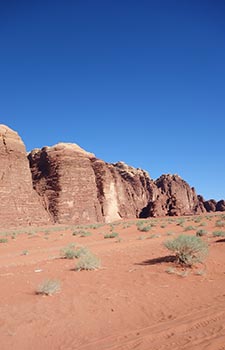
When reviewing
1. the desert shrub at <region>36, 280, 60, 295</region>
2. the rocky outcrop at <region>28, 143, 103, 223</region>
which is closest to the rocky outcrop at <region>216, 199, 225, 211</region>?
the rocky outcrop at <region>28, 143, 103, 223</region>

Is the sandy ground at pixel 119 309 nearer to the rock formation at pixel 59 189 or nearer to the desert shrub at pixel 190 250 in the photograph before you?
the desert shrub at pixel 190 250

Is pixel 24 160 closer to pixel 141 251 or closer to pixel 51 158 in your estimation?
pixel 51 158

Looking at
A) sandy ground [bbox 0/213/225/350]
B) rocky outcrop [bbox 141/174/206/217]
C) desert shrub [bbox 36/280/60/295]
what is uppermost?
rocky outcrop [bbox 141/174/206/217]

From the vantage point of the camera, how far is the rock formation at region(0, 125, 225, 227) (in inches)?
1681

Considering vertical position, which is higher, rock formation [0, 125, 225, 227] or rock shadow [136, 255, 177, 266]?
rock formation [0, 125, 225, 227]

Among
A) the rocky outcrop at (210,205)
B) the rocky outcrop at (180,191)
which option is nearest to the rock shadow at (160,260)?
the rocky outcrop at (180,191)

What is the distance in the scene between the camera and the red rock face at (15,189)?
1586 inches

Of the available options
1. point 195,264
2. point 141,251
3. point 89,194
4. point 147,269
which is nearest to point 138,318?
point 147,269

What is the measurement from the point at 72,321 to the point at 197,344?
94.2 inches

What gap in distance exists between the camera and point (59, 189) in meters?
49.9

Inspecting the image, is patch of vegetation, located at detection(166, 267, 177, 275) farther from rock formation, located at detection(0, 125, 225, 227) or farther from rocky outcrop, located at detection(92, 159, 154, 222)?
rocky outcrop, located at detection(92, 159, 154, 222)

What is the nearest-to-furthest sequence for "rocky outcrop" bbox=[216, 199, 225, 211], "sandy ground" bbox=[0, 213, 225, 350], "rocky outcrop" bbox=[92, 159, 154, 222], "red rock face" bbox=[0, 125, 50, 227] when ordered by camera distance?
"sandy ground" bbox=[0, 213, 225, 350]
"red rock face" bbox=[0, 125, 50, 227]
"rocky outcrop" bbox=[92, 159, 154, 222]
"rocky outcrop" bbox=[216, 199, 225, 211]

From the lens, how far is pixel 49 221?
4569 cm

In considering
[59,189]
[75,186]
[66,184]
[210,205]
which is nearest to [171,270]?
[59,189]
